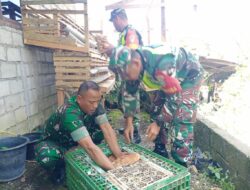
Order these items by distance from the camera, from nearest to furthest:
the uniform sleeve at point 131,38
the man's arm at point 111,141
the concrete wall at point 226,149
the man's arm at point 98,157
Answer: the man's arm at point 98,157, the man's arm at point 111,141, the concrete wall at point 226,149, the uniform sleeve at point 131,38

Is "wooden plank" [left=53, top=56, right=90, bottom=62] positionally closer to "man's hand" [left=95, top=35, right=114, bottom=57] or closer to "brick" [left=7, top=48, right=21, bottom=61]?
"brick" [left=7, top=48, right=21, bottom=61]

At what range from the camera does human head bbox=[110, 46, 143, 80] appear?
2.07m

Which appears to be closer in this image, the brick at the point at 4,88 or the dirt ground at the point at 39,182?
the dirt ground at the point at 39,182

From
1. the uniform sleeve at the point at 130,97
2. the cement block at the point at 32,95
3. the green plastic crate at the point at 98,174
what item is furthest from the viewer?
the cement block at the point at 32,95

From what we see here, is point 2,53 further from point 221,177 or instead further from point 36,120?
point 221,177

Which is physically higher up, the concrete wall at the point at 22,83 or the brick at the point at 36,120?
the concrete wall at the point at 22,83

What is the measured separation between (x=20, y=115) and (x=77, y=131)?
6.63ft

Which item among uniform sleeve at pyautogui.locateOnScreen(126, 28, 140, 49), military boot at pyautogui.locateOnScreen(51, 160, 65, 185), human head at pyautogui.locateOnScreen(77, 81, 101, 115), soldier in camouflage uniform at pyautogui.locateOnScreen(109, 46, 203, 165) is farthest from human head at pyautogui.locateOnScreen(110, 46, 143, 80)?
uniform sleeve at pyautogui.locateOnScreen(126, 28, 140, 49)

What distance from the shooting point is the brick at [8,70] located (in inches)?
135

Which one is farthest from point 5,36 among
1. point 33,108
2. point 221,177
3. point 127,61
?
point 221,177

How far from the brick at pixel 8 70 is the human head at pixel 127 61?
199cm

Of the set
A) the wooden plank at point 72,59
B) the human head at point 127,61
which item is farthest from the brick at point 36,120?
the human head at point 127,61

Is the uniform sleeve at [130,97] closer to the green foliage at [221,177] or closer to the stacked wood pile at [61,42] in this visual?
the green foliage at [221,177]

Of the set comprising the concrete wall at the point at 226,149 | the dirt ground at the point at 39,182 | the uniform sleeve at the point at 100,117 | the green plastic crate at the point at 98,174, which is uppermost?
the uniform sleeve at the point at 100,117
